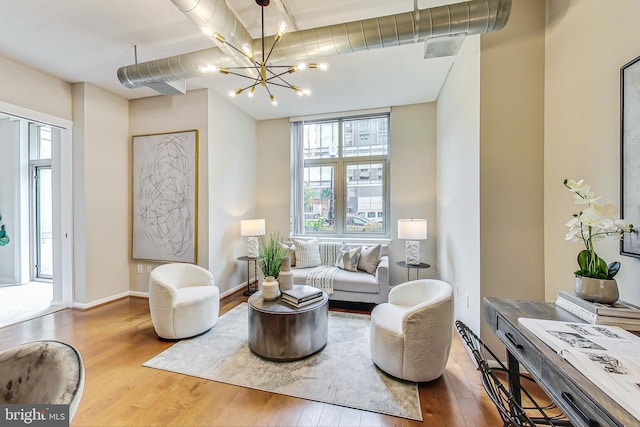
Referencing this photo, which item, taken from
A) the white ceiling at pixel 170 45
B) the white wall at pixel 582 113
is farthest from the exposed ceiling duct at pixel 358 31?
the white wall at pixel 582 113

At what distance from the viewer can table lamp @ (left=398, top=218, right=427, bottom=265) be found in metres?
3.48

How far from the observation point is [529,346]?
111 cm

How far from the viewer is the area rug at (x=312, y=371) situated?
1.82 metres

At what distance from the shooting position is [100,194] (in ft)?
11.9

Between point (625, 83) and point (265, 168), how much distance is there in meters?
4.37

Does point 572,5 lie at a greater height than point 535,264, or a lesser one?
greater

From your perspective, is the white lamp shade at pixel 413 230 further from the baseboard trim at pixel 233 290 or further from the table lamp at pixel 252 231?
the baseboard trim at pixel 233 290

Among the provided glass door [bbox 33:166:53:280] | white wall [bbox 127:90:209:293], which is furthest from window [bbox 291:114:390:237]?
glass door [bbox 33:166:53:280]

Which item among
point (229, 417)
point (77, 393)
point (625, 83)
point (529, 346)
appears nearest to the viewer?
point (77, 393)

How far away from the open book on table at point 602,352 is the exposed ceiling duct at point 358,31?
2.02m

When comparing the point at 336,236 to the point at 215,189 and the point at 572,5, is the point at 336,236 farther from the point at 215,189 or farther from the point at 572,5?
the point at 572,5

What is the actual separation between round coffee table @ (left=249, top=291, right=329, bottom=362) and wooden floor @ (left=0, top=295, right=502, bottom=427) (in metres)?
0.39

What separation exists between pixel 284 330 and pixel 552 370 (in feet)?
5.79

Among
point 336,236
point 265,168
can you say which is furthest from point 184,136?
point 336,236
